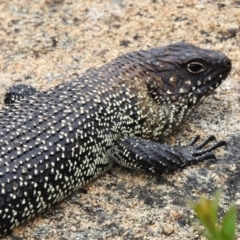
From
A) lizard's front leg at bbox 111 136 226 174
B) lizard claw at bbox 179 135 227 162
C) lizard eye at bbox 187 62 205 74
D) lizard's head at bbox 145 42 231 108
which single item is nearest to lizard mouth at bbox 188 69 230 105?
lizard's head at bbox 145 42 231 108

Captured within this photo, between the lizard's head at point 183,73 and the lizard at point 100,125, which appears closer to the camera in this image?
the lizard at point 100,125

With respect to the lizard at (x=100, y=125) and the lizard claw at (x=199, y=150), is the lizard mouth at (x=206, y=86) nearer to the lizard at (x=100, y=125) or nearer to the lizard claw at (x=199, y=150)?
the lizard at (x=100, y=125)

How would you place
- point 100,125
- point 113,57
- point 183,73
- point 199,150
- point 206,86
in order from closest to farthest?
point 100,125 → point 199,150 → point 183,73 → point 206,86 → point 113,57

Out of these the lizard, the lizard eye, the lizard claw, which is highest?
the lizard eye

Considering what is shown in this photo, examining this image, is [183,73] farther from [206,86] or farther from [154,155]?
[154,155]

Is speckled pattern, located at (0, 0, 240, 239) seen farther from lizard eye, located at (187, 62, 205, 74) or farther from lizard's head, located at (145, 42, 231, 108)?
lizard eye, located at (187, 62, 205, 74)

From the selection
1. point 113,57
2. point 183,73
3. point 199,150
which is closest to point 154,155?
point 199,150

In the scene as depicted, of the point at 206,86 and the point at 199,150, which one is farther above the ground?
the point at 206,86

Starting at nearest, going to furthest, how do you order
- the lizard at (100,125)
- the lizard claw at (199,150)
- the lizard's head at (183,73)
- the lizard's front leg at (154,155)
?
the lizard at (100,125) → the lizard's front leg at (154,155) → the lizard claw at (199,150) → the lizard's head at (183,73)

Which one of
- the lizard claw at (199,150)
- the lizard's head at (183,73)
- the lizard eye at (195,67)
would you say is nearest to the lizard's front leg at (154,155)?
the lizard claw at (199,150)
